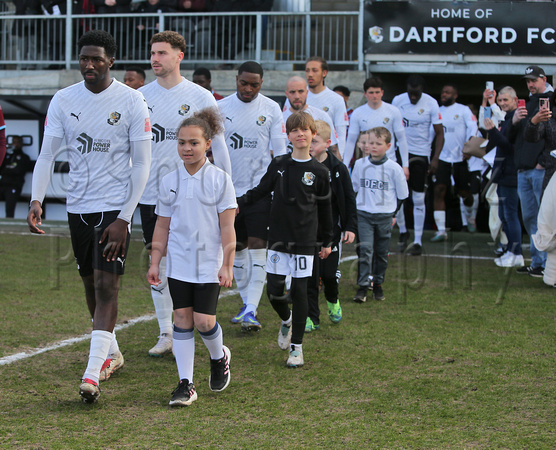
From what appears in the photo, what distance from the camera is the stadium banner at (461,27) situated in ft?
41.8

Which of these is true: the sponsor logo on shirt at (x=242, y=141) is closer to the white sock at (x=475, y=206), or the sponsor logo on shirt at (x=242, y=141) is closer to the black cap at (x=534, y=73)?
the black cap at (x=534, y=73)

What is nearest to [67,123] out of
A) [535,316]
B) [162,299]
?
[162,299]

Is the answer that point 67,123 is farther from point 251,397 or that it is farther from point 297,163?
point 251,397

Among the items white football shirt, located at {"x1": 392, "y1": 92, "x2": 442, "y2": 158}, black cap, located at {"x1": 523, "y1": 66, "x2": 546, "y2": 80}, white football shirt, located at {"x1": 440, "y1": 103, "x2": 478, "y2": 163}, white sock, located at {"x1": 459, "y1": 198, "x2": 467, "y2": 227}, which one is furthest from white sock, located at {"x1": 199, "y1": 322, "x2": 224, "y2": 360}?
white sock, located at {"x1": 459, "y1": 198, "x2": 467, "y2": 227}

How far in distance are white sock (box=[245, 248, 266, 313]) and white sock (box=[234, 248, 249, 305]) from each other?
135 millimetres

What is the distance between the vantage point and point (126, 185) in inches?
189

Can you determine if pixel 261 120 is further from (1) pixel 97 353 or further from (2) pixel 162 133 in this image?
(1) pixel 97 353

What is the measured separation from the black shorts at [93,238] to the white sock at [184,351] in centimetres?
55

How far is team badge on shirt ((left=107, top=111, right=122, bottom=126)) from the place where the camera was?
4719 mm

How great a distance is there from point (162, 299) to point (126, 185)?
127cm

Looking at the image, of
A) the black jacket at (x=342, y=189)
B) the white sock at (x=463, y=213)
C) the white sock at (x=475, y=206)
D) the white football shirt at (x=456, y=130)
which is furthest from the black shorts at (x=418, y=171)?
the black jacket at (x=342, y=189)

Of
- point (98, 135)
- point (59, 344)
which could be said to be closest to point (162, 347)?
point (59, 344)

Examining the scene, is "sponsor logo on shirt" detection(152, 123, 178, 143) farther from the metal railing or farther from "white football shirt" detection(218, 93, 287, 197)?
the metal railing

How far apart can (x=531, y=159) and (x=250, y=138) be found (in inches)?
155
